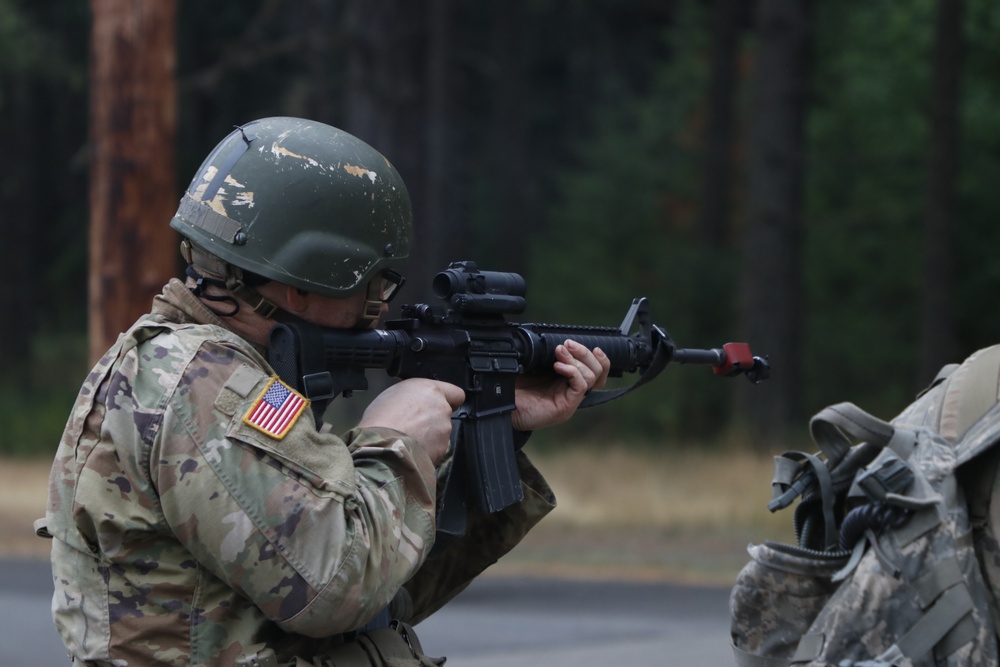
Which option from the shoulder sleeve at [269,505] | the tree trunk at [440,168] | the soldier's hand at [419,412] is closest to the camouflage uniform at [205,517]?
the shoulder sleeve at [269,505]

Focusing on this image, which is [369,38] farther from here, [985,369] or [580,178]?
[985,369]

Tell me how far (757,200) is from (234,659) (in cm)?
1438

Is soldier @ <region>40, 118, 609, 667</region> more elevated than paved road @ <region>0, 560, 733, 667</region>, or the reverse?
soldier @ <region>40, 118, 609, 667</region>

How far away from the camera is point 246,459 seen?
226 cm

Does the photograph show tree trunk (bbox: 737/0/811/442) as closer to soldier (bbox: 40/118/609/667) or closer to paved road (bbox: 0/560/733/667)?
paved road (bbox: 0/560/733/667)

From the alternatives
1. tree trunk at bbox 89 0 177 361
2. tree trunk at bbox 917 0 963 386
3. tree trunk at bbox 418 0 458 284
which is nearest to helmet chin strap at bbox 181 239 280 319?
tree trunk at bbox 89 0 177 361

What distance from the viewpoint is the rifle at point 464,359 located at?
8.65 feet

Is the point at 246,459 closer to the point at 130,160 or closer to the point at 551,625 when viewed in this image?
the point at 130,160

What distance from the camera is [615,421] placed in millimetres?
22078

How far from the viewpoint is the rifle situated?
2.64 m

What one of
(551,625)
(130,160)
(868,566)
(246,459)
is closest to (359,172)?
(246,459)

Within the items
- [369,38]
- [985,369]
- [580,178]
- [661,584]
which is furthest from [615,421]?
[985,369]

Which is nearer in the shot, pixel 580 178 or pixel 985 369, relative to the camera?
pixel 985 369

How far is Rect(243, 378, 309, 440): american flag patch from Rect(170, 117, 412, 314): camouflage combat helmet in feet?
0.82
